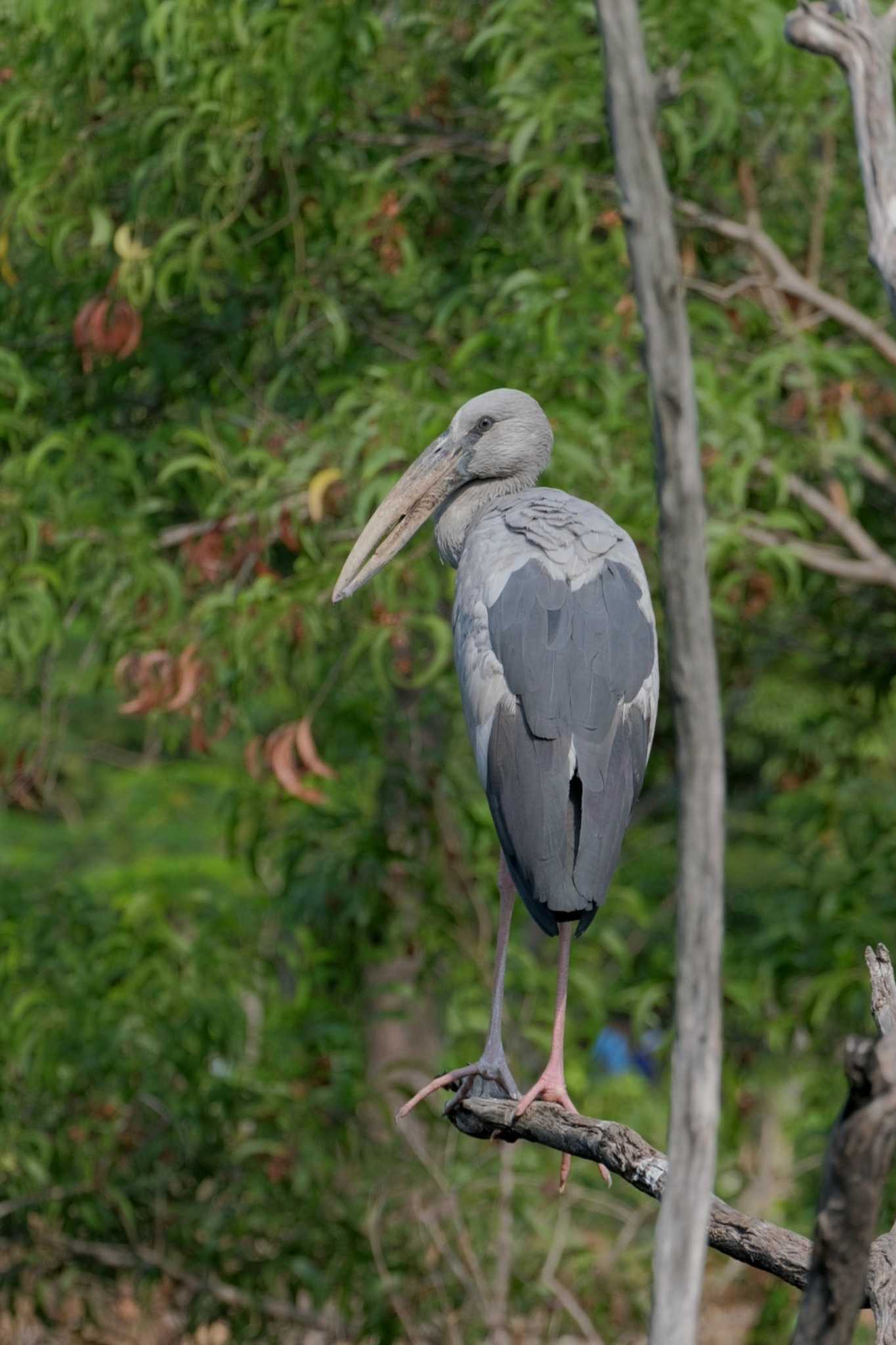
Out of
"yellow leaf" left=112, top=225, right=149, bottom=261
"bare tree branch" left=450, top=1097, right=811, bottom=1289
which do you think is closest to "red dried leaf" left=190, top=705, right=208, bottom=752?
"yellow leaf" left=112, top=225, right=149, bottom=261

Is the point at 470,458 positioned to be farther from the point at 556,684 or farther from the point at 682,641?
the point at 682,641

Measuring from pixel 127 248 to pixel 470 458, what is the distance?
1359 mm

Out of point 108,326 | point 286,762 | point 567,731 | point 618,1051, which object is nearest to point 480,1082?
point 567,731

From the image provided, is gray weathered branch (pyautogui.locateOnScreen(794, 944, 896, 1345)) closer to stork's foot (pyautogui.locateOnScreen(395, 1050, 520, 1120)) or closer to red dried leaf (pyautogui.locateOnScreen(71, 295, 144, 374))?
stork's foot (pyautogui.locateOnScreen(395, 1050, 520, 1120))

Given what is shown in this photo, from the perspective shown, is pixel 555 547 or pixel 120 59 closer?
pixel 555 547

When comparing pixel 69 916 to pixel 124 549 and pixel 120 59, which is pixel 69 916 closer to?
pixel 124 549

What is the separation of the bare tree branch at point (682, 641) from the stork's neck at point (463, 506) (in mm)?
2475

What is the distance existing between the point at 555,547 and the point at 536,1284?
10.4 ft

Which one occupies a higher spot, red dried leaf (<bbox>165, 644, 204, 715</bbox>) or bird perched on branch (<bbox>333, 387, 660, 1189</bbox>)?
bird perched on branch (<bbox>333, 387, 660, 1189</bbox>)

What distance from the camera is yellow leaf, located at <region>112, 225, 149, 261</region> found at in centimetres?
504

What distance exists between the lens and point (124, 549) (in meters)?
5.23

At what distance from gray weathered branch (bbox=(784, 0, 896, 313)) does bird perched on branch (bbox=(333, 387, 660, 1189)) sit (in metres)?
0.84

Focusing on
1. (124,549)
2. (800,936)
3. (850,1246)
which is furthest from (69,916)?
(850,1246)

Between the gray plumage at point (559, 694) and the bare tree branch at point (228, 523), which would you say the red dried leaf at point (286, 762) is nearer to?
the bare tree branch at point (228, 523)
